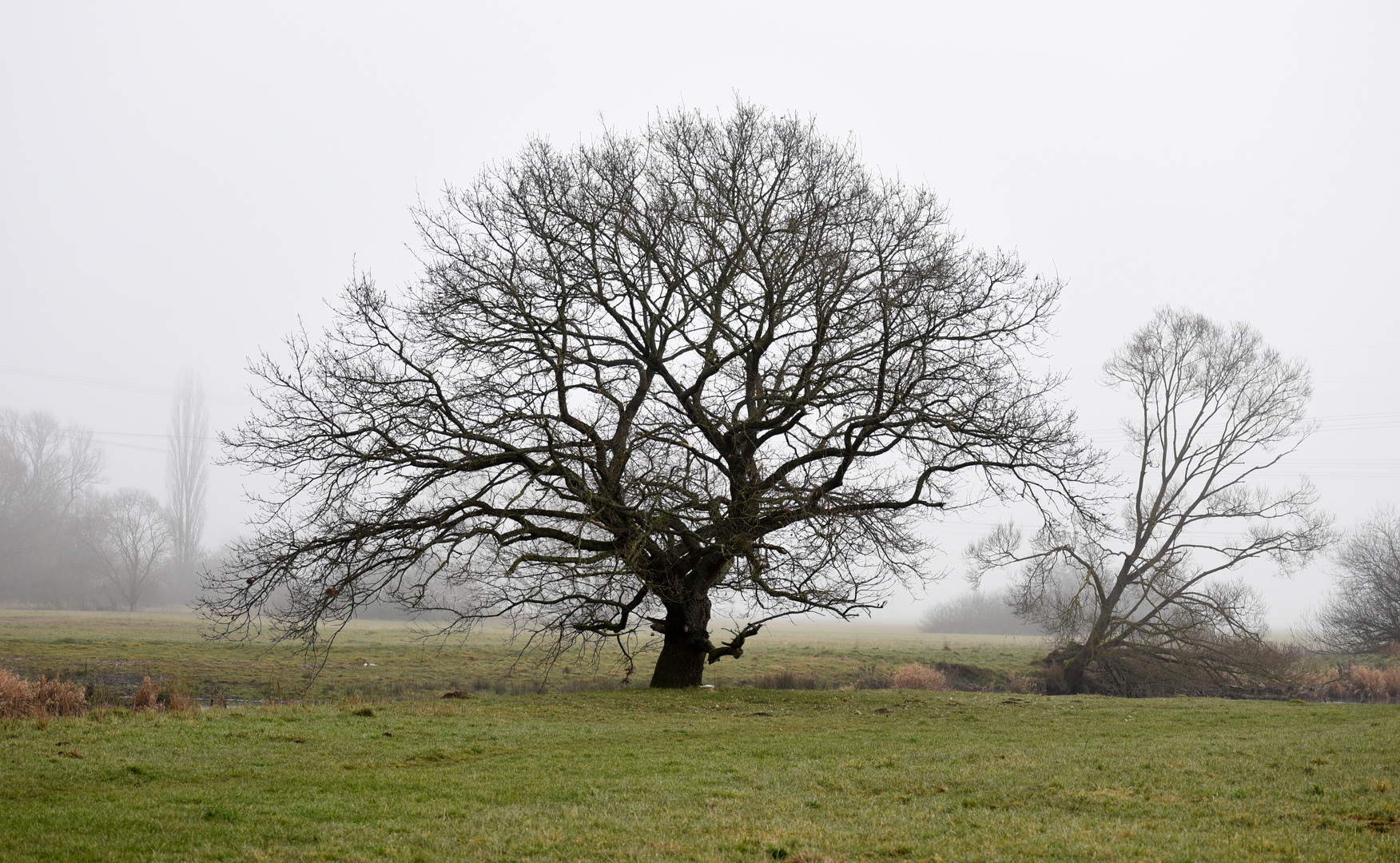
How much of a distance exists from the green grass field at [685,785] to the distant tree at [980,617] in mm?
59856

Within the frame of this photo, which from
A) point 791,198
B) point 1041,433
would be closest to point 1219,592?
point 1041,433

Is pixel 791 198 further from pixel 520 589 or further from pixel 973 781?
pixel 973 781

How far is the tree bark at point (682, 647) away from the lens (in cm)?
1952

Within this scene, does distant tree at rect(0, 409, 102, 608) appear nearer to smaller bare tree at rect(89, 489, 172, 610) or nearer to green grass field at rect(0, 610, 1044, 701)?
smaller bare tree at rect(89, 489, 172, 610)

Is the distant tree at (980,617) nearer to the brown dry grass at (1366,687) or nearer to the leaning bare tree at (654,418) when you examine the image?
the brown dry grass at (1366,687)

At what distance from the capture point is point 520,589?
55.6 ft

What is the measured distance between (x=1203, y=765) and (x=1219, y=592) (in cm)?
1976

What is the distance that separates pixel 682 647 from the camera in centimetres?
1978

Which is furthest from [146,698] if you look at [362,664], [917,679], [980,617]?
[980,617]

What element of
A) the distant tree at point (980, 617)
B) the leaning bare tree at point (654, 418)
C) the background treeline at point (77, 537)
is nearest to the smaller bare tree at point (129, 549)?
the background treeline at point (77, 537)

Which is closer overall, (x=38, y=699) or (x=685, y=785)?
(x=685, y=785)

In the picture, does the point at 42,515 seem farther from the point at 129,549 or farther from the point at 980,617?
the point at 980,617

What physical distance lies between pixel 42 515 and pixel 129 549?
1757 centimetres

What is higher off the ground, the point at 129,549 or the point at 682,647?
the point at 129,549
